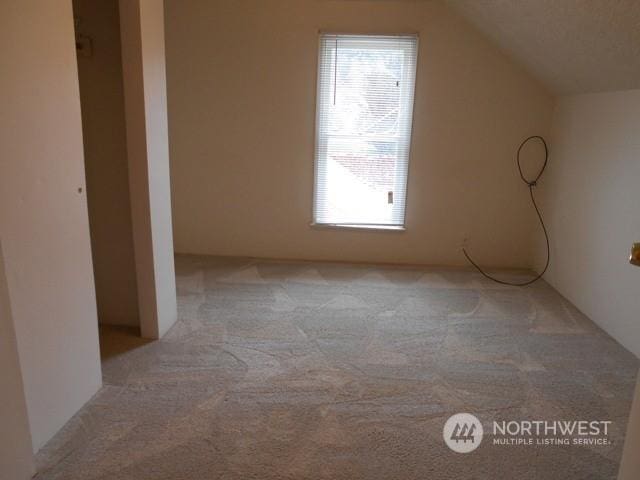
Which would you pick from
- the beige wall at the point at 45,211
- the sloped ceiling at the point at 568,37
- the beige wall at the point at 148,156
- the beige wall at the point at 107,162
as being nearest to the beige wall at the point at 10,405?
the beige wall at the point at 45,211

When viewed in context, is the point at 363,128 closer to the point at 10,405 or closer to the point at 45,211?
the point at 45,211

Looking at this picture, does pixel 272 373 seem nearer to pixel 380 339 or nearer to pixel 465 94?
pixel 380 339

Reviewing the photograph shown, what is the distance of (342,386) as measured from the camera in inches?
92.6

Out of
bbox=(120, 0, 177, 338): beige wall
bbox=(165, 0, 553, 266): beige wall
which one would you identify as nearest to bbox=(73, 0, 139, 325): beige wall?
bbox=(120, 0, 177, 338): beige wall

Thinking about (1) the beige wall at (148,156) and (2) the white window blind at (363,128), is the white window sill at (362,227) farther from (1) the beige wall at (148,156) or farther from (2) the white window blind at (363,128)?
(1) the beige wall at (148,156)

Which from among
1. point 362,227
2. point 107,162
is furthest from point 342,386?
point 362,227

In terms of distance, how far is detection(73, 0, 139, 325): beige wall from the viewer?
2541 millimetres

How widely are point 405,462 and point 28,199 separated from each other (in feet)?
5.79

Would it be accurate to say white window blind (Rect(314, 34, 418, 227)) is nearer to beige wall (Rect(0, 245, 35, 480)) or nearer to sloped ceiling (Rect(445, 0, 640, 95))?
sloped ceiling (Rect(445, 0, 640, 95))

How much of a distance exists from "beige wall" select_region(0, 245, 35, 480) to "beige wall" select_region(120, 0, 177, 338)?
1065 millimetres

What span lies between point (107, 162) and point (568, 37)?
2.83 metres

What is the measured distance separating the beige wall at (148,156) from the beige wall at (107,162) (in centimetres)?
22

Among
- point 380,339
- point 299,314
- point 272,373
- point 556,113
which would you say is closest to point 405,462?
point 272,373

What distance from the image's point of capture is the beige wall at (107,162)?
100 inches
